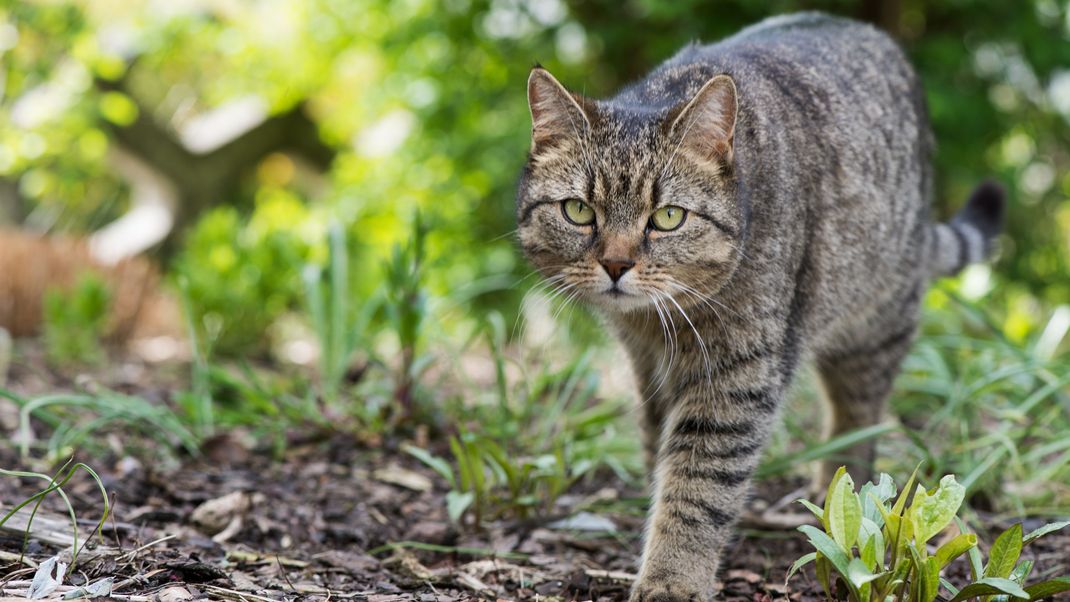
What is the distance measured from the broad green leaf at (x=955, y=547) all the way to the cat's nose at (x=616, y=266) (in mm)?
921

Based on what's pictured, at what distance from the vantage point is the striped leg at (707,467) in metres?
2.37

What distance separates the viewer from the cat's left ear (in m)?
2.33

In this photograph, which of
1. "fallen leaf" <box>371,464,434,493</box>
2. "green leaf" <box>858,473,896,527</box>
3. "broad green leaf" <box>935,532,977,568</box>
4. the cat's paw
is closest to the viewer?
"broad green leaf" <box>935,532,977,568</box>

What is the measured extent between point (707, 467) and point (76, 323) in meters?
3.36

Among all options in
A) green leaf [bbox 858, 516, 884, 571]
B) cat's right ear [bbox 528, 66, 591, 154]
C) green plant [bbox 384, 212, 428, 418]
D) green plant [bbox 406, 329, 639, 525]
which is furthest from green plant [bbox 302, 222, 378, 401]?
green leaf [bbox 858, 516, 884, 571]

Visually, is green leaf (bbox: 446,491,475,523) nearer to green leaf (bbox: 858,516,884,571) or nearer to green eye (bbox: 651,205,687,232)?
green eye (bbox: 651,205,687,232)

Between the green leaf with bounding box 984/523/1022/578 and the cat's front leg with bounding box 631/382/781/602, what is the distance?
2.18 ft

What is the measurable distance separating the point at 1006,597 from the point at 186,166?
8.64 meters

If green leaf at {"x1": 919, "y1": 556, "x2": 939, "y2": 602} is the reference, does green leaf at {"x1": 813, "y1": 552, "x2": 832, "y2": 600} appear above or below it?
below

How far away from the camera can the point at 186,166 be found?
9.22 meters

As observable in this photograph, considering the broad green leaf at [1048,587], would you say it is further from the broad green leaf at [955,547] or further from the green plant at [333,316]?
the green plant at [333,316]

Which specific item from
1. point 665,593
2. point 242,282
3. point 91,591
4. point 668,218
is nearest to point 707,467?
point 665,593

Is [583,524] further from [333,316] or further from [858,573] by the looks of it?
[333,316]

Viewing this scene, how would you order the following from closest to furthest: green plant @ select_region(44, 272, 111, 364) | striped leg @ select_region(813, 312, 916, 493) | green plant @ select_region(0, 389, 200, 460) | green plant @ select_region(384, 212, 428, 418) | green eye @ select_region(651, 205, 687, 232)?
green eye @ select_region(651, 205, 687, 232), green plant @ select_region(0, 389, 200, 460), striped leg @ select_region(813, 312, 916, 493), green plant @ select_region(384, 212, 428, 418), green plant @ select_region(44, 272, 111, 364)
